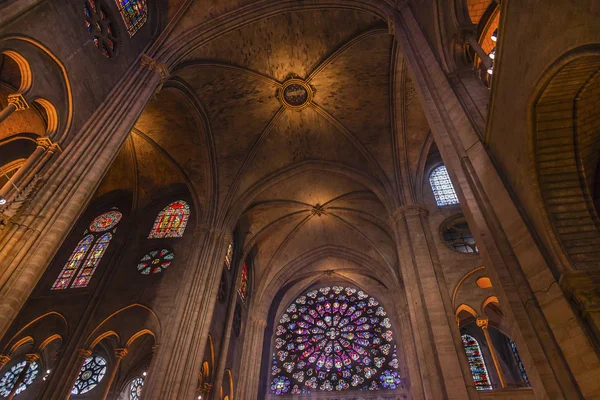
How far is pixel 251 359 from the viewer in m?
16.0

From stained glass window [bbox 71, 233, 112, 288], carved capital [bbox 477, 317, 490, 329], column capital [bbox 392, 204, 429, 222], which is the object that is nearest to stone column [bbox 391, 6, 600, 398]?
carved capital [bbox 477, 317, 490, 329]

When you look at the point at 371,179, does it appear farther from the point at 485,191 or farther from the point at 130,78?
the point at 485,191

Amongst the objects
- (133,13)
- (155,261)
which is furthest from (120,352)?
(133,13)

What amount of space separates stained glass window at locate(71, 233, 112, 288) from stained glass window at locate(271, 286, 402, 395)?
9.02 metres

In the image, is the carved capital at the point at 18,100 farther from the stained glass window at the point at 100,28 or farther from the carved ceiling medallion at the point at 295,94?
the carved ceiling medallion at the point at 295,94

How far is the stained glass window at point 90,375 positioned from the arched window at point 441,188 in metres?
12.2

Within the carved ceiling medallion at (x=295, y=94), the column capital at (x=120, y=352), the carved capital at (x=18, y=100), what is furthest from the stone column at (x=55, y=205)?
the carved ceiling medallion at (x=295, y=94)

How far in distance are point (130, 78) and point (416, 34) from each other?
628 cm

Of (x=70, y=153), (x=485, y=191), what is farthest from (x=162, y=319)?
(x=485, y=191)

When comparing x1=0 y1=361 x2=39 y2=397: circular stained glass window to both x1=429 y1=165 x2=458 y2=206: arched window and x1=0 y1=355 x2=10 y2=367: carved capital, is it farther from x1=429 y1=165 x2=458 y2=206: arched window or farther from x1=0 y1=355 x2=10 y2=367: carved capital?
x1=429 y1=165 x2=458 y2=206: arched window

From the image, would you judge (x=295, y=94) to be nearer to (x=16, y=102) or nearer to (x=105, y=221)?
(x=105, y=221)

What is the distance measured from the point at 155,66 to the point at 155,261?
6.77 meters

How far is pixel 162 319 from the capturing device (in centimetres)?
1138

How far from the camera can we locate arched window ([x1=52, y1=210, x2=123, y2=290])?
1234cm
